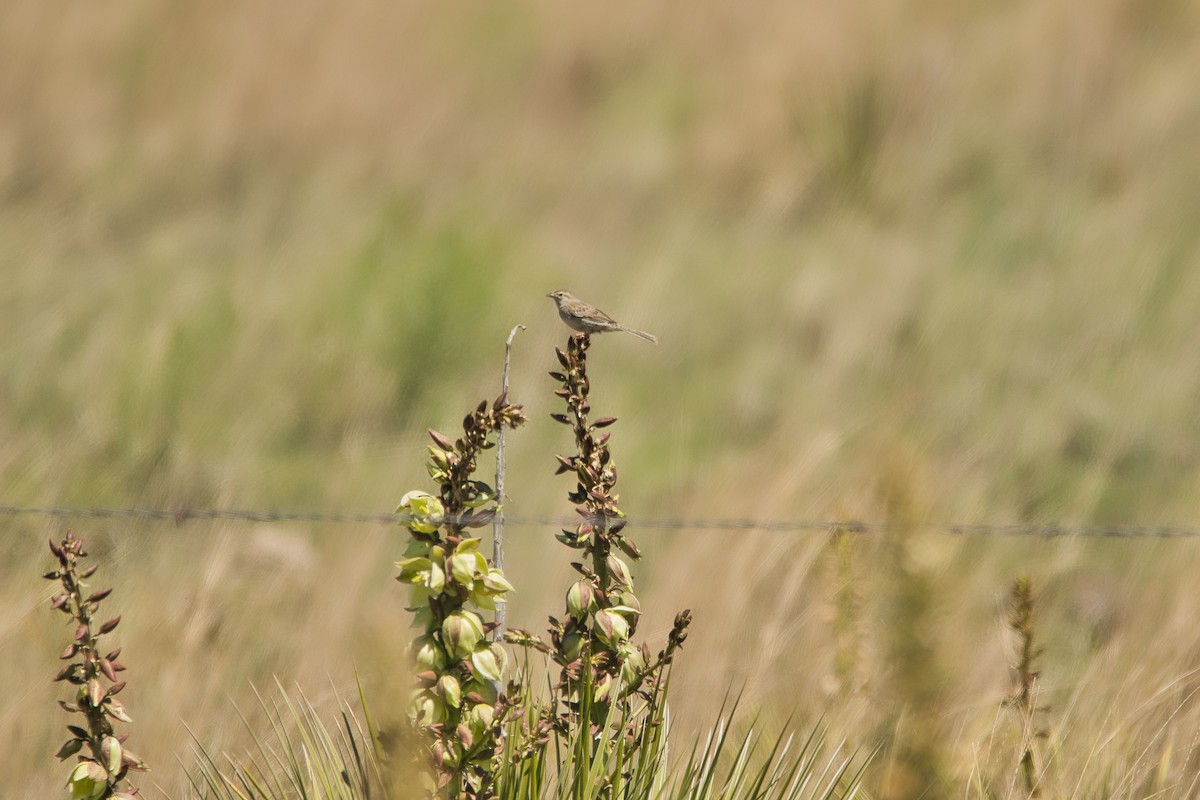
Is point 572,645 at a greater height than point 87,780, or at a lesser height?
greater

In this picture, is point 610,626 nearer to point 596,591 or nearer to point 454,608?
point 596,591

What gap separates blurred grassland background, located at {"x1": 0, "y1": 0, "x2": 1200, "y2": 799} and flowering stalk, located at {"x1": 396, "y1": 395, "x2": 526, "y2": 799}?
0.16m

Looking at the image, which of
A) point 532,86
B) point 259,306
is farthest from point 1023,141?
point 259,306

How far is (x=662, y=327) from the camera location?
832 centimetres

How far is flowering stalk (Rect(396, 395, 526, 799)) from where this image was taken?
7.18ft

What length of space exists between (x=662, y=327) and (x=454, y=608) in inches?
242

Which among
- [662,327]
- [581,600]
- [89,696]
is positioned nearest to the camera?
[89,696]

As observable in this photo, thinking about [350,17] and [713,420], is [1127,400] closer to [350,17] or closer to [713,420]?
[713,420]

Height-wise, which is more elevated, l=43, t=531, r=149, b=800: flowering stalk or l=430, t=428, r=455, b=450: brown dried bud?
l=430, t=428, r=455, b=450: brown dried bud

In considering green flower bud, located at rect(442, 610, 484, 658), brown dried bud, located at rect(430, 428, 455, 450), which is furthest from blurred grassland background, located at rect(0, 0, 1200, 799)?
brown dried bud, located at rect(430, 428, 455, 450)

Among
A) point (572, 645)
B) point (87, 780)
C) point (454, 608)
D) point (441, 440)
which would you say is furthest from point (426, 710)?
point (87, 780)

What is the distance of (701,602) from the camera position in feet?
15.1

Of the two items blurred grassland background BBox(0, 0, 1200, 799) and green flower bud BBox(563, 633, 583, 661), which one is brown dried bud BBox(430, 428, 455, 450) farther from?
green flower bud BBox(563, 633, 583, 661)

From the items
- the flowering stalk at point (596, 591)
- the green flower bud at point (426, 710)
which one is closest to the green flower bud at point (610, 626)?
the flowering stalk at point (596, 591)
